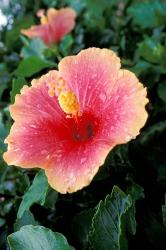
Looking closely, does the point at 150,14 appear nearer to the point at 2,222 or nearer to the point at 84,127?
the point at 84,127

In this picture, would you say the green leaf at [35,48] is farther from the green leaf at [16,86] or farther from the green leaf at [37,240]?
the green leaf at [37,240]

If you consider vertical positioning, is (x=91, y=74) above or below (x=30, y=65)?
below

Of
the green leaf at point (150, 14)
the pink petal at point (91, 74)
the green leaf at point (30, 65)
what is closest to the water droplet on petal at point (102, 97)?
the pink petal at point (91, 74)

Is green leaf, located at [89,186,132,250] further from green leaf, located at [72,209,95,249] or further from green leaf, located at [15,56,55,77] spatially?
green leaf, located at [15,56,55,77]

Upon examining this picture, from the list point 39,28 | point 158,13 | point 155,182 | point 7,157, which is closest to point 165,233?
point 155,182

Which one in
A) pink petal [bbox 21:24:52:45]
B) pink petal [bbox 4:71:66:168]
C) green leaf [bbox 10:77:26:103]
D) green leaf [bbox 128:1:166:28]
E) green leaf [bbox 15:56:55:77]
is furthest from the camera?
pink petal [bbox 21:24:52:45]

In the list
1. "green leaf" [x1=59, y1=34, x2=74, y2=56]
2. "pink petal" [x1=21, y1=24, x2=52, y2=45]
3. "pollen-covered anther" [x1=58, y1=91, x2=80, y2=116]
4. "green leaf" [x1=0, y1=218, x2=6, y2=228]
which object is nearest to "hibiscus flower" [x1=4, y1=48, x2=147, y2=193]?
"pollen-covered anther" [x1=58, y1=91, x2=80, y2=116]

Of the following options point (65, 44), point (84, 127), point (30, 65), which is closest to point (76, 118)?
point (84, 127)
